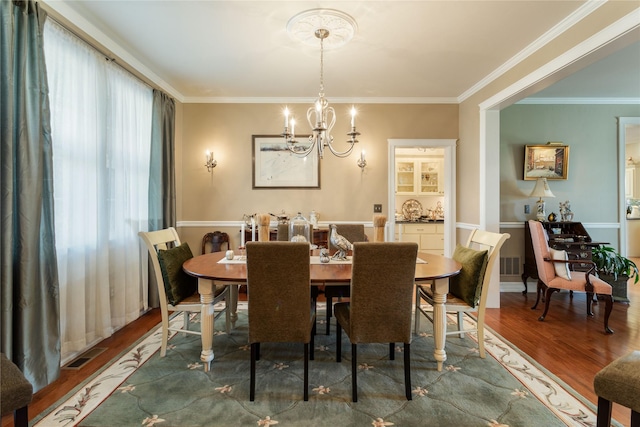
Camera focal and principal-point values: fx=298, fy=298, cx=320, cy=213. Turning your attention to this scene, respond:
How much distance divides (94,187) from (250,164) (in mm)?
1960

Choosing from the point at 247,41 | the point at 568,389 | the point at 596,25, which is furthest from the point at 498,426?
the point at 247,41

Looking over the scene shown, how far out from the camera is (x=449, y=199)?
4168 millimetres

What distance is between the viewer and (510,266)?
4082mm

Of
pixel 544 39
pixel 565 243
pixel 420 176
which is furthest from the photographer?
pixel 420 176

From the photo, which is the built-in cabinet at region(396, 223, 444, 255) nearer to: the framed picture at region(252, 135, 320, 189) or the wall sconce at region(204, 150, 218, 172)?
the framed picture at region(252, 135, 320, 189)

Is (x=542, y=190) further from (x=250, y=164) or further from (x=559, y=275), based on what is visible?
(x=250, y=164)

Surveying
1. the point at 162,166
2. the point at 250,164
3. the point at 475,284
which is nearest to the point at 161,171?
the point at 162,166

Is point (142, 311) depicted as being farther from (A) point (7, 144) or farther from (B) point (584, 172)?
(B) point (584, 172)

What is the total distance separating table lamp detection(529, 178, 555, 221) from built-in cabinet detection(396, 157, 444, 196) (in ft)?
8.55

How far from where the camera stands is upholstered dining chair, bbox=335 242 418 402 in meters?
1.69

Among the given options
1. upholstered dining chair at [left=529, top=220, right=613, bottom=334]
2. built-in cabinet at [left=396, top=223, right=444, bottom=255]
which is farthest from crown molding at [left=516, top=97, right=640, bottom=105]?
built-in cabinet at [left=396, top=223, right=444, bottom=255]

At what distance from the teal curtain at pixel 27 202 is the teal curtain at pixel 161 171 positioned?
1361 mm

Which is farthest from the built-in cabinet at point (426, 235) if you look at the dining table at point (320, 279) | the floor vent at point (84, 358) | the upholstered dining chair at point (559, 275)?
→ the floor vent at point (84, 358)

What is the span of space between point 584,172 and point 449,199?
1860mm
